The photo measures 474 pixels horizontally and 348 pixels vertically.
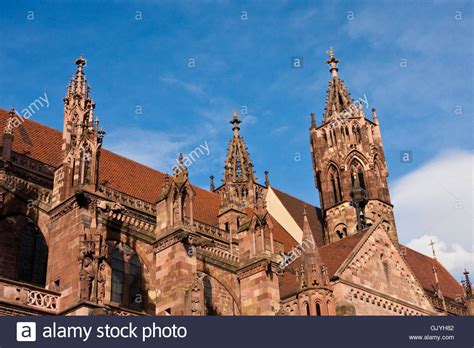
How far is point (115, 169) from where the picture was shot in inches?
1118

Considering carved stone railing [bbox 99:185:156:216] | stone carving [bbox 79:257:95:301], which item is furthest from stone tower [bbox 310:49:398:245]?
stone carving [bbox 79:257:95:301]

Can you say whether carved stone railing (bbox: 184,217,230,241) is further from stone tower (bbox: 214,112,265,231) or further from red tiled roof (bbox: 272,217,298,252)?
red tiled roof (bbox: 272,217,298,252)

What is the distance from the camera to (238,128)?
37.8m

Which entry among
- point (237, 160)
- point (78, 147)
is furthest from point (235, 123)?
point (78, 147)

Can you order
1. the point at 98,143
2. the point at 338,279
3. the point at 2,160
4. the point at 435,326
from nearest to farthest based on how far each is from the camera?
the point at 435,326 < the point at 98,143 < the point at 2,160 < the point at 338,279

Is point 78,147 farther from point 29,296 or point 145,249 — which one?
point 145,249

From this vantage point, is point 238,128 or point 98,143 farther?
→ point 238,128

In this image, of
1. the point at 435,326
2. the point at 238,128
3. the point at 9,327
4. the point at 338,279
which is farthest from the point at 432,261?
the point at 9,327

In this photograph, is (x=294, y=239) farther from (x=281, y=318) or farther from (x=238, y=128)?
(x=281, y=318)

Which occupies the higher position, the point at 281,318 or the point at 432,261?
the point at 432,261

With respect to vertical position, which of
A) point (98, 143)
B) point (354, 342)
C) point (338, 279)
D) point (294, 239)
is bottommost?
point (354, 342)

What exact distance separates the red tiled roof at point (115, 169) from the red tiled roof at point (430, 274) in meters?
13.3

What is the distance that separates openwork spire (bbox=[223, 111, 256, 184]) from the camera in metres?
36.0

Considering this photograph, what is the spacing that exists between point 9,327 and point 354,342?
642 cm
